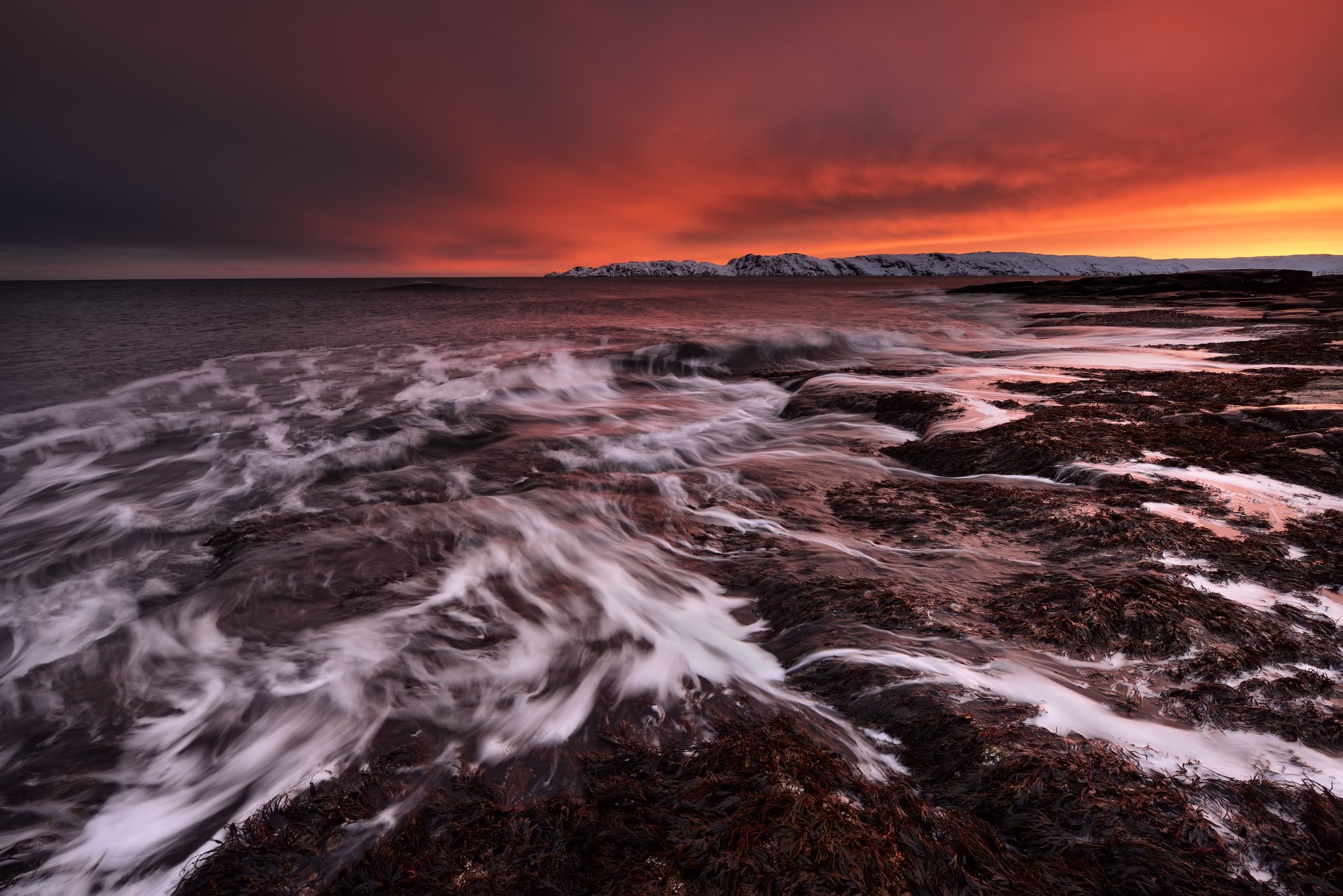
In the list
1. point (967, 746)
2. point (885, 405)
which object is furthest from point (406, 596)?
point (885, 405)

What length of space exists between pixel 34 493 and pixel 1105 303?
50.6 metres

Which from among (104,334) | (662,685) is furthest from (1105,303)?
(104,334)

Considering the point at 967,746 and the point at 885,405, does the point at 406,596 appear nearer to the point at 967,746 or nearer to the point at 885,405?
the point at 967,746

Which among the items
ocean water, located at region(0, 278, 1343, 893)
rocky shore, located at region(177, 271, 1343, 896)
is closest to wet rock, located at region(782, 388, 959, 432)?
ocean water, located at region(0, 278, 1343, 893)

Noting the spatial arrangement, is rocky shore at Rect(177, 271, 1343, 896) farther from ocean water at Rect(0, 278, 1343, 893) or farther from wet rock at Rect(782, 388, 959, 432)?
wet rock at Rect(782, 388, 959, 432)

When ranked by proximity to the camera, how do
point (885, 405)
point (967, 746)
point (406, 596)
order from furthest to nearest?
1. point (885, 405)
2. point (406, 596)
3. point (967, 746)

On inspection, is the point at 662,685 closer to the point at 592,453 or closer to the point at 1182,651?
the point at 1182,651

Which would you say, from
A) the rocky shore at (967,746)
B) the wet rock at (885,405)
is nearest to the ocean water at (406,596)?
the rocky shore at (967,746)

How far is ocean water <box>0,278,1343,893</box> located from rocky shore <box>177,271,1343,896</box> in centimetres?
10

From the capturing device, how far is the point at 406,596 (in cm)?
448

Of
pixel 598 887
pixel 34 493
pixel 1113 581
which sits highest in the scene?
pixel 1113 581

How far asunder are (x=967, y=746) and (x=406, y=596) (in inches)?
163

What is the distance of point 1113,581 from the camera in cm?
354

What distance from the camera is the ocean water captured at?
112 inches
